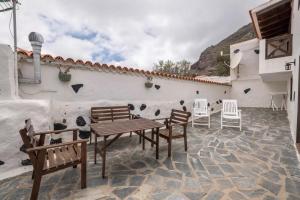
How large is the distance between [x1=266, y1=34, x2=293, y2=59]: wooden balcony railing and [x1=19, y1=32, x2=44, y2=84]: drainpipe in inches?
310

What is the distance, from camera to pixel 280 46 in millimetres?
6387

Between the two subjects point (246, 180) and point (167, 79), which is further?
point (167, 79)

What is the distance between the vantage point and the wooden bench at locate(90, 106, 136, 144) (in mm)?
3936

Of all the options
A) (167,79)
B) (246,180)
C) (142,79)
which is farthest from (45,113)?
(167,79)

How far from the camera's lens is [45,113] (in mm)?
2988

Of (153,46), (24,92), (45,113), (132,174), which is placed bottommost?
(132,174)

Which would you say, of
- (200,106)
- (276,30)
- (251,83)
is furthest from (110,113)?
(276,30)

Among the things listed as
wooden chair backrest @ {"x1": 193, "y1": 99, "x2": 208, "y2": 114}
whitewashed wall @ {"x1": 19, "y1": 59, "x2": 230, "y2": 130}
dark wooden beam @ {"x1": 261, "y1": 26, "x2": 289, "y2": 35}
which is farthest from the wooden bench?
dark wooden beam @ {"x1": 261, "y1": 26, "x2": 289, "y2": 35}

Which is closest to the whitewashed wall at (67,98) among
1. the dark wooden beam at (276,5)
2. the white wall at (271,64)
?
the white wall at (271,64)

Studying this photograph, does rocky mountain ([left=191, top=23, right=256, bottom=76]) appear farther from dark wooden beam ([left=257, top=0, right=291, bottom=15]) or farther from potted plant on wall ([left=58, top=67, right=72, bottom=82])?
potted plant on wall ([left=58, top=67, right=72, bottom=82])

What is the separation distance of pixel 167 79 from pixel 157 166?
352 centimetres

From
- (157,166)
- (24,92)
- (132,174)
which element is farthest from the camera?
(24,92)

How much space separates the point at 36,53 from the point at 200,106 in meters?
5.48

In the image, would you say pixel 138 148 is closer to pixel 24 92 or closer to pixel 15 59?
pixel 24 92
